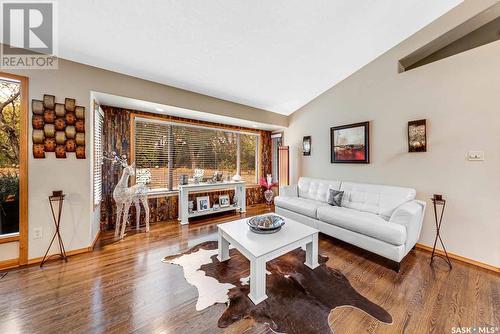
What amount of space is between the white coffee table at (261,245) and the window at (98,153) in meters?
2.19

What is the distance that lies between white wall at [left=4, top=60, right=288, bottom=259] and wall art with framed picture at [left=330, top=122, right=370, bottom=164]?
3.60 m

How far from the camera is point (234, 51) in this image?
8.34 ft

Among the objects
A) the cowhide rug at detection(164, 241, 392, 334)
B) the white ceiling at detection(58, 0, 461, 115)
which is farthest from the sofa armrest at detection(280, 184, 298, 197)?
the white ceiling at detection(58, 0, 461, 115)

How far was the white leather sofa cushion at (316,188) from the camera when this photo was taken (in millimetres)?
3621

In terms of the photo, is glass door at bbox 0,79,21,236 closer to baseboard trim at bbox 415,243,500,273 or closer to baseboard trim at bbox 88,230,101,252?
baseboard trim at bbox 88,230,101,252

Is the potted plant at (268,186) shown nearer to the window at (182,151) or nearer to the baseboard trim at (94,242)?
the window at (182,151)

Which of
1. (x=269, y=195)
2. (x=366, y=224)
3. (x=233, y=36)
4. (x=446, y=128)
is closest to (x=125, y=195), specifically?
(x=233, y=36)

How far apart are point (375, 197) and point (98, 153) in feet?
15.0

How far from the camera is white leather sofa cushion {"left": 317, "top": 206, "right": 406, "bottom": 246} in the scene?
82.8 inches

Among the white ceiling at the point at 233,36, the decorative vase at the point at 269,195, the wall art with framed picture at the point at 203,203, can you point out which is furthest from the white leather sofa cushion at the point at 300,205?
the white ceiling at the point at 233,36

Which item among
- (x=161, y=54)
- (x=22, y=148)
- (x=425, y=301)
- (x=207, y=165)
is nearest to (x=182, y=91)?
(x=161, y=54)

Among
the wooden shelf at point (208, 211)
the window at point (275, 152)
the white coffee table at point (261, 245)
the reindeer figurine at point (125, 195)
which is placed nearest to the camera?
the white coffee table at point (261, 245)

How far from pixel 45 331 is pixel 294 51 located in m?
3.87

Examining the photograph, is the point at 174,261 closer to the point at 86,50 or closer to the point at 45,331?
the point at 45,331
